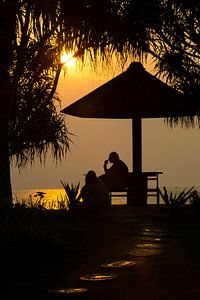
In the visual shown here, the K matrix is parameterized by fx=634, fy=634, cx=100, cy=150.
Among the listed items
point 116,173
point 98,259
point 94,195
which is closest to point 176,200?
point 94,195

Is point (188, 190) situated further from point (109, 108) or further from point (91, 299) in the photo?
point (91, 299)

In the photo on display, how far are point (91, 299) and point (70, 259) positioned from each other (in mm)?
1488

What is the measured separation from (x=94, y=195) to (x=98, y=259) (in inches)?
167

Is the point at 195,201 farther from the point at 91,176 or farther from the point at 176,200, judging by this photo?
the point at 91,176

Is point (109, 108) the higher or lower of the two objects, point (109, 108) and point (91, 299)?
the higher

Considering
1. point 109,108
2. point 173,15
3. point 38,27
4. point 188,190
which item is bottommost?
point 188,190

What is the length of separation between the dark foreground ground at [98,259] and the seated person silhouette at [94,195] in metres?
1.41

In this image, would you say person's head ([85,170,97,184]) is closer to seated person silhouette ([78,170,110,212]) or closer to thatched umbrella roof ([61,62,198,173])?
seated person silhouette ([78,170,110,212])

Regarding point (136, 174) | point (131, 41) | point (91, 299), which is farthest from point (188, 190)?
point (91, 299)

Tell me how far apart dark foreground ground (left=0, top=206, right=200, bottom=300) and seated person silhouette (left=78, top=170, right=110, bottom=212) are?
141 centimetres

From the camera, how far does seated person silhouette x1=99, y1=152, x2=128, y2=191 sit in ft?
37.3

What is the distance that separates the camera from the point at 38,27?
319 inches

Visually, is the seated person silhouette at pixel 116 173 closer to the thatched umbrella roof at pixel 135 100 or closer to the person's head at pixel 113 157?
the person's head at pixel 113 157

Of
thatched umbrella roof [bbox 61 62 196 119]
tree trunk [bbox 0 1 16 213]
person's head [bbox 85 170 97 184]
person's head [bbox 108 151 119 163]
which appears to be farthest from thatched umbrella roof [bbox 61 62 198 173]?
tree trunk [bbox 0 1 16 213]
